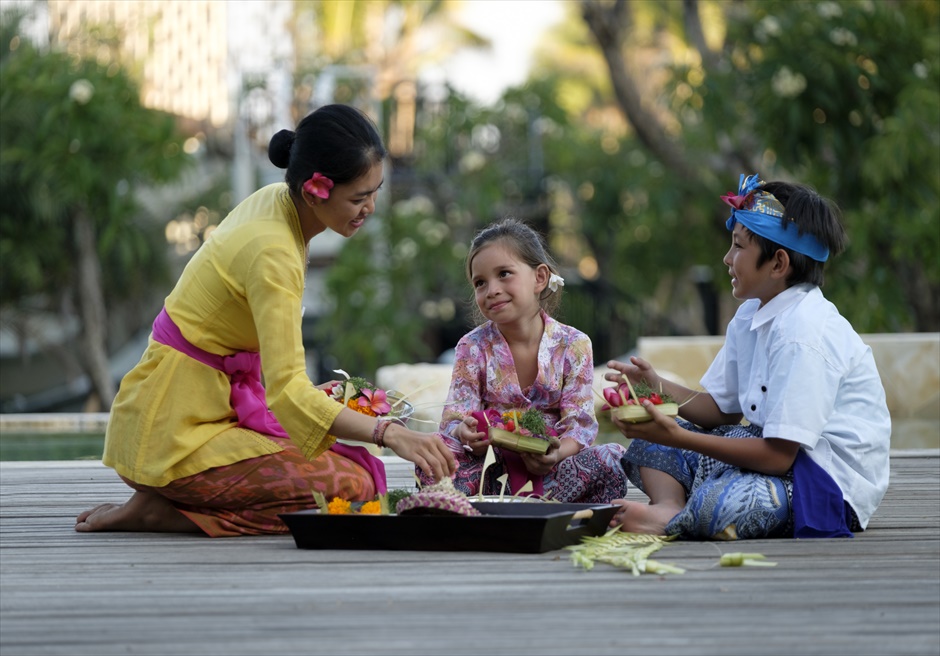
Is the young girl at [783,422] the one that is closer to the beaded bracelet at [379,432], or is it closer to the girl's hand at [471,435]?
the girl's hand at [471,435]

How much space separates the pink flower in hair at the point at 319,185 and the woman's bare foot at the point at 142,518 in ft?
3.31

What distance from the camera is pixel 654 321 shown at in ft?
45.3

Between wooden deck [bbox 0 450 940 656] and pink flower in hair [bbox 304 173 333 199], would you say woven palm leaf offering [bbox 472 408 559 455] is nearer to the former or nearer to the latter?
wooden deck [bbox 0 450 940 656]

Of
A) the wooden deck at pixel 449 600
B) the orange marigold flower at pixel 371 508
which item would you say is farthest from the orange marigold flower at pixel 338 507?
the wooden deck at pixel 449 600

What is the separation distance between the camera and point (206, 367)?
3689mm

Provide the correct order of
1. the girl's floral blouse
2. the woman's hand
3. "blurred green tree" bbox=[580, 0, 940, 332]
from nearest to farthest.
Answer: the woman's hand
the girl's floral blouse
"blurred green tree" bbox=[580, 0, 940, 332]

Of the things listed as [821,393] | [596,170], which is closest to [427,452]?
[821,393]

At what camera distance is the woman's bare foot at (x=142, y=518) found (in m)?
3.75

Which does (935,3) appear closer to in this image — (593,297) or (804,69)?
(804,69)

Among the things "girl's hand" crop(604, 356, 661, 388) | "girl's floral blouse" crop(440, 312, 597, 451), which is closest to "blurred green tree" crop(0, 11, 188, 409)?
"girl's floral blouse" crop(440, 312, 597, 451)

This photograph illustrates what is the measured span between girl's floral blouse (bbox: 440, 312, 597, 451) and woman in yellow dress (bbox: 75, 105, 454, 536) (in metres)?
0.54

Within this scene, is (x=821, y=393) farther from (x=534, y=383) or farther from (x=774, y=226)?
(x=534, y=383)

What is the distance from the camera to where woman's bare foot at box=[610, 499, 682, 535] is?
3.57 meters

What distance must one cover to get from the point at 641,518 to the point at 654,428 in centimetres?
31
